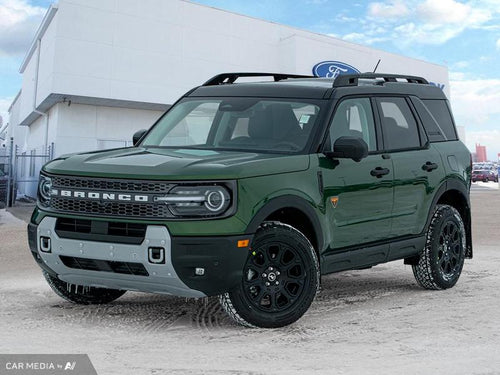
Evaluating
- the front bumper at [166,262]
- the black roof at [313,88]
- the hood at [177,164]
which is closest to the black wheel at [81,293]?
the front bumper at [166,262]

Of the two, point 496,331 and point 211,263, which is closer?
point 211,263

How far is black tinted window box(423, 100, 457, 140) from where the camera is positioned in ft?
23.2

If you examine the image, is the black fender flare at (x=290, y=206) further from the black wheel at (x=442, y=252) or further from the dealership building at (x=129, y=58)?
the dealership building at (x=129, y=58)

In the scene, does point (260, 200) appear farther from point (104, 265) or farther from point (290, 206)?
A: point (104, 265)

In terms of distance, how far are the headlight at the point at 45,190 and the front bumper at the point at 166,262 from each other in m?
0.44

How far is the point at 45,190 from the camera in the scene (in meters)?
5.15

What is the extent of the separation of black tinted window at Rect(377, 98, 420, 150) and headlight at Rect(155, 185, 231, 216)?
2.27 m

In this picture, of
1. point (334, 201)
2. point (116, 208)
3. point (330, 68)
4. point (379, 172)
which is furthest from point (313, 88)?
point (330, 68)

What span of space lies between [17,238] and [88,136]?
1357 cm

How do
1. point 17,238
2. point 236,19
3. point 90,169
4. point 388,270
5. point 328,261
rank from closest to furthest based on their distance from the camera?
point 90,169 < point 328,261 < point 388,270 < point 17,238 < point 236,19

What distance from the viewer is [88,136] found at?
26.2m

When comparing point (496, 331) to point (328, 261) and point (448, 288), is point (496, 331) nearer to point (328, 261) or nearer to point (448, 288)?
point (328, 261)

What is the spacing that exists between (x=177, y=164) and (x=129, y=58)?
870 inches

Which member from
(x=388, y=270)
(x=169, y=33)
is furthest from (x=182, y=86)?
(x=388, y=270)
